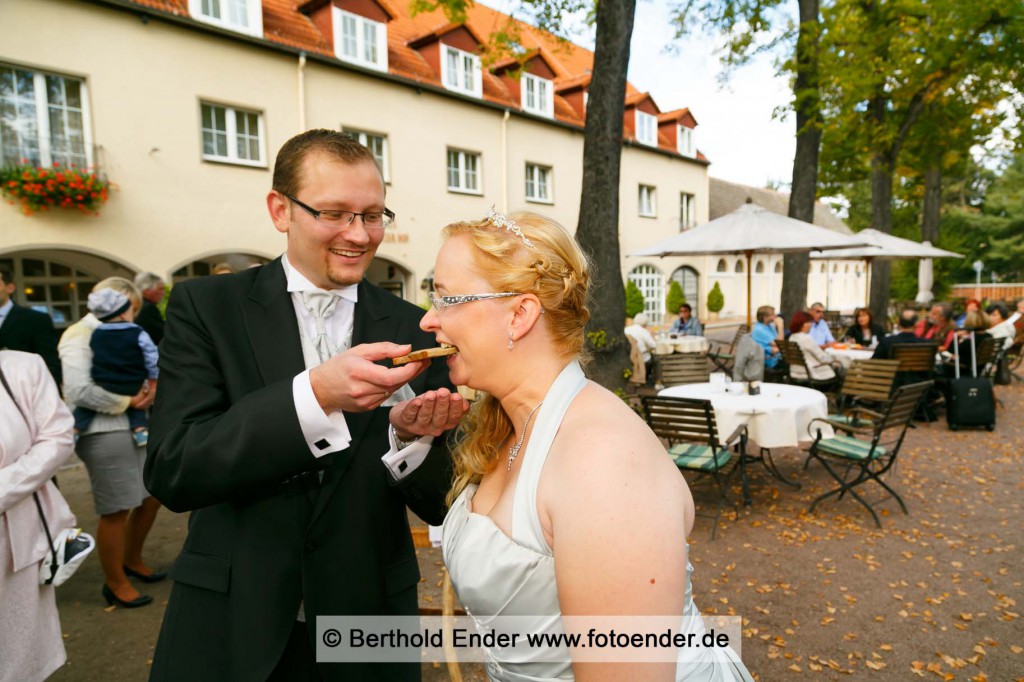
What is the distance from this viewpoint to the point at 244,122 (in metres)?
13.9

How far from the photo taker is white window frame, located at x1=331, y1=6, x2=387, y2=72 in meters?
15.5

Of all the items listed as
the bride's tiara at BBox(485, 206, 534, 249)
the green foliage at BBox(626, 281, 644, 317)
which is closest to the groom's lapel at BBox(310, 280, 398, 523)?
the bride's tiara at BBox(485, 206, 534, 249)

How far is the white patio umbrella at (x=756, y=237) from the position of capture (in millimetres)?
9055

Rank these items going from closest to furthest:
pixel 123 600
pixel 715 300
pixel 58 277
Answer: pixel 123 600 < pixel 58 277 < pixel 715 300

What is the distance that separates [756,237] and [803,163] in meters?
5.20

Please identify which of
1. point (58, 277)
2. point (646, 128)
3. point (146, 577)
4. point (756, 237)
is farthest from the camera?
point (646, 128)

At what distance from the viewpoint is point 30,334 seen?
4.52 m

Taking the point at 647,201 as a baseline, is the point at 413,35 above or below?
above

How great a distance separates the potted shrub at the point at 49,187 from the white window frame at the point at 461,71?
1025 cm

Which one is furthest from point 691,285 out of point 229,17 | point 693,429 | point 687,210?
point 693,429

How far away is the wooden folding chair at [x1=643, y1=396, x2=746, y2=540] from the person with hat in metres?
4.32

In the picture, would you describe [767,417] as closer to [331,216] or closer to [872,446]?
[872,446]

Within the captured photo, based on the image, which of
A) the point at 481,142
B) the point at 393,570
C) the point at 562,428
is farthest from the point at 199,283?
the point at 481,142

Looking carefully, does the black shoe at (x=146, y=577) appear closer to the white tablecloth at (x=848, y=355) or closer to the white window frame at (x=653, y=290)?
the white tablecloth at (x=848, y=355)
